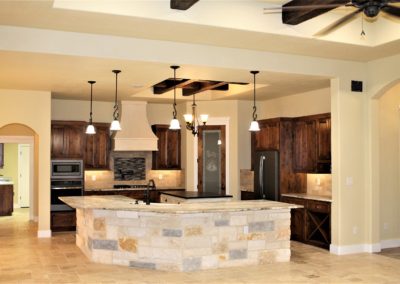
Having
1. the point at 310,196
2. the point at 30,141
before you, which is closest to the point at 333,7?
the point at 310,196

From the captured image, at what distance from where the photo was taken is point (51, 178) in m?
10.3

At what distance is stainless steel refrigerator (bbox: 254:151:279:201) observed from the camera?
9641 mm

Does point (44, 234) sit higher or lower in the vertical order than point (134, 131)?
lower

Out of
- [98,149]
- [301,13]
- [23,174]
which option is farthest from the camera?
[23,174]

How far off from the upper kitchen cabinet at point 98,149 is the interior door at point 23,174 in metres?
5.30

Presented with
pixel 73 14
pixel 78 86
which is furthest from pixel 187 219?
pixel 78 86

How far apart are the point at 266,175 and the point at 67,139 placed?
14.2 ft

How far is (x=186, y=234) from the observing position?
264 inches

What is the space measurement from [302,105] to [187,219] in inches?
171

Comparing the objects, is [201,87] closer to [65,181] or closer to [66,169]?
[66,169]

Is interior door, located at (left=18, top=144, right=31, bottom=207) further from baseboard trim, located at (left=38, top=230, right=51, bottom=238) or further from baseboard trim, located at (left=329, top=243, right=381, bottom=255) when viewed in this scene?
baseboard trim, located at (left=329, top=243, right=381, bottom=255)

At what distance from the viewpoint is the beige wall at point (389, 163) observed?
8.61 meters

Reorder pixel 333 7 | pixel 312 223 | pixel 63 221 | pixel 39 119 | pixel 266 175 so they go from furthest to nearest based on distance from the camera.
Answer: pixel 63 221 → pixel 266 175 → pixel 39 119 → pixel 312 223 → pixel 333 7

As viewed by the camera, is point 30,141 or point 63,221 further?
point 30,141
